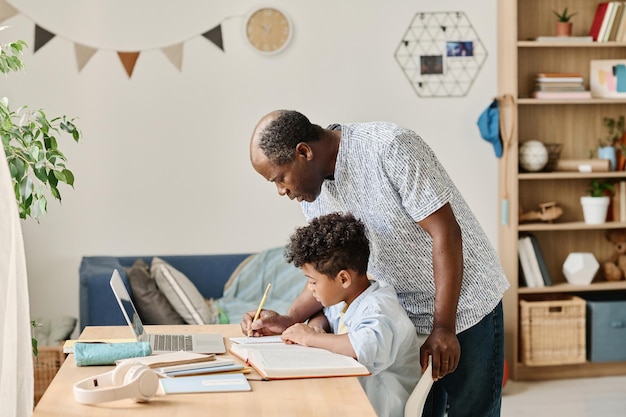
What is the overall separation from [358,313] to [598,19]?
3.27 metres

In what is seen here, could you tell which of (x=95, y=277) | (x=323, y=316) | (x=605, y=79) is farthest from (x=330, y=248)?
(x=605, y=79)

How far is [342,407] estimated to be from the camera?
1.64m

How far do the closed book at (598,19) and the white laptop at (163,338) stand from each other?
128 inches

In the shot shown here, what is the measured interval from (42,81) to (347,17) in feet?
5.22

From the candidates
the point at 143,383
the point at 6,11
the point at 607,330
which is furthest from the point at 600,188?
the point at 143,383

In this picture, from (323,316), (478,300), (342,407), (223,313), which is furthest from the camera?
(223,313)

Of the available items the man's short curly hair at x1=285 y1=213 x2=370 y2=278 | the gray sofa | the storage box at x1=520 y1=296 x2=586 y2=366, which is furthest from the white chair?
the storage box at x1=520 y1=296 x2=586 y2=366

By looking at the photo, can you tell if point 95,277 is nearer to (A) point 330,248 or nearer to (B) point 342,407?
(A) point 330,248

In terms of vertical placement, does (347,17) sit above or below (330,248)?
above

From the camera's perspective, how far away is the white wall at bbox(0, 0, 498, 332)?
452 cm

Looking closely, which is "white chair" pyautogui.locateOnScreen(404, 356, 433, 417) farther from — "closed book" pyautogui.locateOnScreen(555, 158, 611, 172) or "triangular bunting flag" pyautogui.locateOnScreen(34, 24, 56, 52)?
"triangular bunting flag" pyautogui.locateOnScreen(34, 24, 56, 52)

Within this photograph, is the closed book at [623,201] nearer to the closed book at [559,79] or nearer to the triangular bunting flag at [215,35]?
the closed book at [559,79]

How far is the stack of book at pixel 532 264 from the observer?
464cm

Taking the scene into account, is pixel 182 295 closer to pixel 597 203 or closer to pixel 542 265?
pixel 542 265
